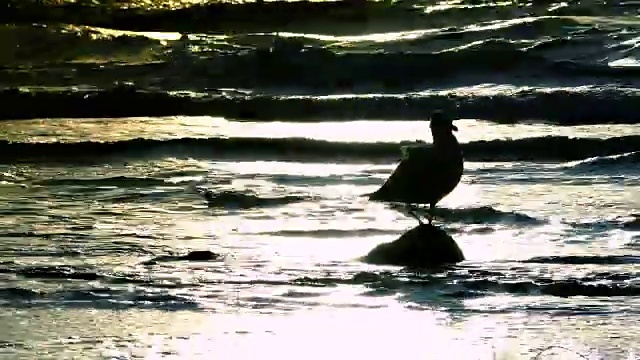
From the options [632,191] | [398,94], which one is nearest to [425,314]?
[632,191]

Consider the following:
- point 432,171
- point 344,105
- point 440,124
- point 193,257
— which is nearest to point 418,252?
point 432,171

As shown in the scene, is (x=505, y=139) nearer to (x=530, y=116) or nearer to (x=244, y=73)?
(x=530, y=116)

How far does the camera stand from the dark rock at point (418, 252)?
9438 mm

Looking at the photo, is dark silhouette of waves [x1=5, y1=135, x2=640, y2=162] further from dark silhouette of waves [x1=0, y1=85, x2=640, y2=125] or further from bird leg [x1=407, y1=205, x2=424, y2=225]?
bird leg [x1=407, y1=205, x2=424, y2=225]

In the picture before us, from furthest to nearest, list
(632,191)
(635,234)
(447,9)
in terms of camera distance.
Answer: (447,9), (632,191), (635,234)

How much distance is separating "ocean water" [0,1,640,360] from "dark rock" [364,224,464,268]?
14 cm

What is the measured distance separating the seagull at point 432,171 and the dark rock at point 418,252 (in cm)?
47

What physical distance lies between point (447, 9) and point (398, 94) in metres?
6.74

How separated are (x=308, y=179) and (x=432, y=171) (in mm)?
3847

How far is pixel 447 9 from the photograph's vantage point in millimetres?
27016

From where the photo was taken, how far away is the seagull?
10242 millimetres

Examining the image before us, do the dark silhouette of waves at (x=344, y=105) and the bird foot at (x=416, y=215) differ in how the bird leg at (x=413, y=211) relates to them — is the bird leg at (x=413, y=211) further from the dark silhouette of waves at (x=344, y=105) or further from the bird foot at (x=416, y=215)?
the dark silhouette of waves at (x=344, y=105)

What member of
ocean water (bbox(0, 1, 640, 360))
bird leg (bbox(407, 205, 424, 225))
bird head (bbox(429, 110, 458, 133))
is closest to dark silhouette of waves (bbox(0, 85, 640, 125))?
ocean water (bbox(0, 1, 640, 360))

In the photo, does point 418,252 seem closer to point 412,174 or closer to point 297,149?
point 412,174
